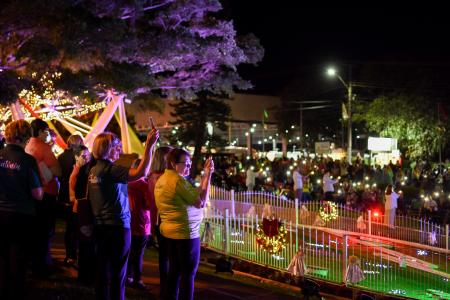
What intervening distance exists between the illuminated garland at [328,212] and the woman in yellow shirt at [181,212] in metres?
10.3

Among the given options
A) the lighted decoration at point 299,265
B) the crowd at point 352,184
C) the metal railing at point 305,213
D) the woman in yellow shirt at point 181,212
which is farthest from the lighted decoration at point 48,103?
the woman in yellow shirt at point 181,212

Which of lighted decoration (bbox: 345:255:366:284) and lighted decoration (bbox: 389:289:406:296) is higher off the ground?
lighted decoration (bbox: 345:255:366:284)

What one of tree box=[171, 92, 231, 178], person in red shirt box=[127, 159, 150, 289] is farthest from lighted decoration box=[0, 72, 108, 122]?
tree box=[171, 92, 231, 178]

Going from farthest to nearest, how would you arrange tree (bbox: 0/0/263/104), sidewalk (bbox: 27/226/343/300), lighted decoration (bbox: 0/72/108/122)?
lighted decoration (bbox: 0/72/108/122) → tree (bbox: 0/0/263/104) → sidewalk (bbox: 27/226/343/300)

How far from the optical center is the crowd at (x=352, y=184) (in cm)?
1747

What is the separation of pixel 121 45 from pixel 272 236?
20.6 ft

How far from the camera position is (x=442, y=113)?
100ft

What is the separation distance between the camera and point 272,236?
9.88 meters

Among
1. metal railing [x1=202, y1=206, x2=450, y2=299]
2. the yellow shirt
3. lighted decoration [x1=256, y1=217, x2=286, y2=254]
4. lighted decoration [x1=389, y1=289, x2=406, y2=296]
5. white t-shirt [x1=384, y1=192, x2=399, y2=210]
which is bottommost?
lighted decoration [x1=389, y1=289, x2=406, y2=296]

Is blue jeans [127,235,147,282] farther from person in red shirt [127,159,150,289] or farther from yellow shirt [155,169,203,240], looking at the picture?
yellow shirt [155,169,203,240]

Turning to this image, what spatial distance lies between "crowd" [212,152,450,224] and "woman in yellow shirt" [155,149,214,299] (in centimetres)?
1137

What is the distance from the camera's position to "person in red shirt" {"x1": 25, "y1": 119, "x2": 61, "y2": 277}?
19.4 ft

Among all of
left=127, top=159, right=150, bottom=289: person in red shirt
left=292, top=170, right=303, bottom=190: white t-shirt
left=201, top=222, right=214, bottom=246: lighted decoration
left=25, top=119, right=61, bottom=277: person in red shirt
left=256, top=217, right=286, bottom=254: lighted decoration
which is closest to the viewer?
left=25, top=119, right=61, bottom=277: person in red shirt

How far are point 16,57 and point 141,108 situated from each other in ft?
41.3
